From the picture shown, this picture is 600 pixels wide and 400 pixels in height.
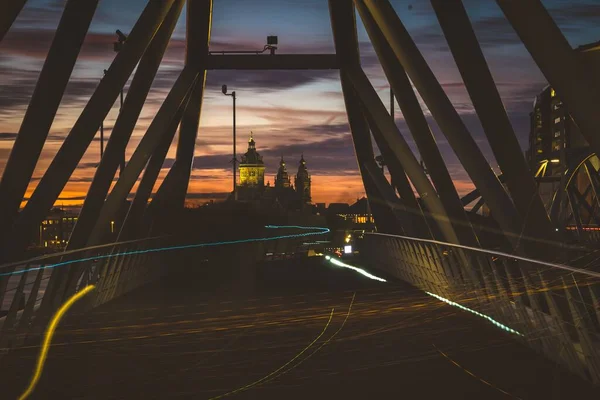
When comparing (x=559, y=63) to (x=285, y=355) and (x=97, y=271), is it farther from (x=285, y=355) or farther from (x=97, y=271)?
(x=97, y=271)

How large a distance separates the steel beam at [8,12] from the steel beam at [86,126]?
4.38 metres

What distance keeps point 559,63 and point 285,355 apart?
393 centimetres

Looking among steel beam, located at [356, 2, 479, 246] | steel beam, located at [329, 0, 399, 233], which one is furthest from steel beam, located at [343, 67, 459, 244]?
steel beam, located at [329, 0, 399, 233]

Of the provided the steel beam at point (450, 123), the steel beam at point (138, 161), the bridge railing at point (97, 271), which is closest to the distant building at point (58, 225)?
the bridge railing at point (97, 271)

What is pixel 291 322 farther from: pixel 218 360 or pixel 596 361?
pixel 596 361

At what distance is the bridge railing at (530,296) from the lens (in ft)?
28.8

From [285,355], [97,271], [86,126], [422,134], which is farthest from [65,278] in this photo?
[422,134]

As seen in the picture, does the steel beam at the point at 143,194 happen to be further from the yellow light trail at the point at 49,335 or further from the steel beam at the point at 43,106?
the steel beam at the point at 43,106

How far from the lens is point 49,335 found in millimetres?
12422

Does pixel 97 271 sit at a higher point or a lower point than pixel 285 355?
higher

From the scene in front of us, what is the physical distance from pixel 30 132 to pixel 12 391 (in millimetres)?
5697

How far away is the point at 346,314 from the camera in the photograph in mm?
14922

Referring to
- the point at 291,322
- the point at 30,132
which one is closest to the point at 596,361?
the point at 291,322

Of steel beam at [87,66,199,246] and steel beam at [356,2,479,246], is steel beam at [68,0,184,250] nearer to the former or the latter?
steel beam at [87,66,199,246]
